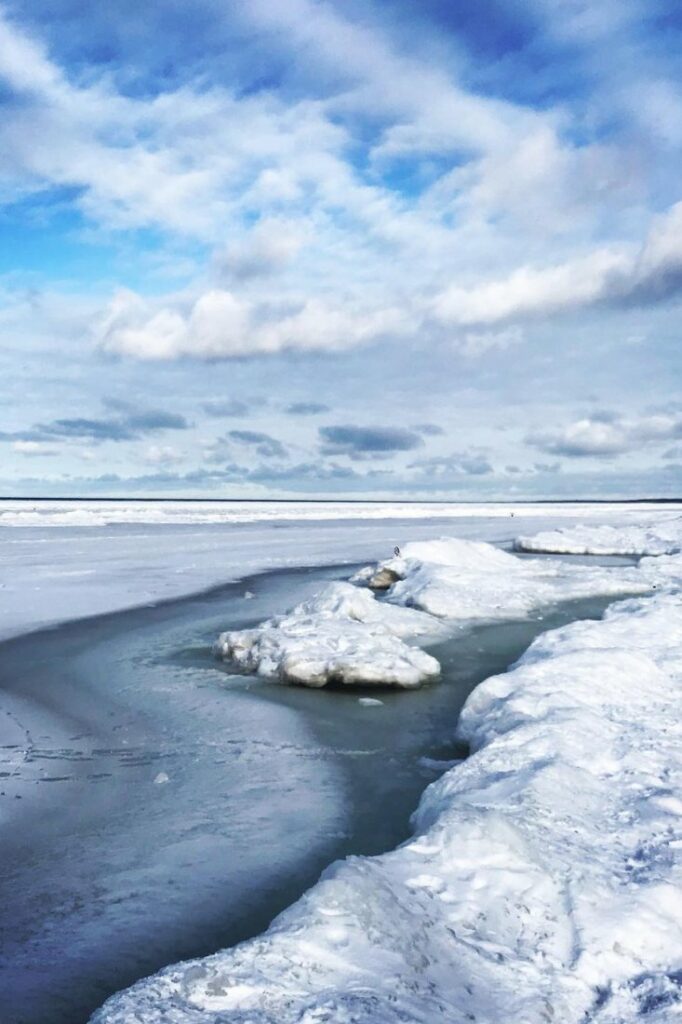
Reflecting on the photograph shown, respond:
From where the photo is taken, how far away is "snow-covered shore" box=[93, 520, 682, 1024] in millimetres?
3227

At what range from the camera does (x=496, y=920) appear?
13.0 feet

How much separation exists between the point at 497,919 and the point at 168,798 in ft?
10.1

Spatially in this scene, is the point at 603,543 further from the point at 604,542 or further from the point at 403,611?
the point at 403,611

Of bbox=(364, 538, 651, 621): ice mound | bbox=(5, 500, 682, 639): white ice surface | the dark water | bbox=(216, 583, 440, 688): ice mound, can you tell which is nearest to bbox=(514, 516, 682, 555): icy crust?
bbox=(5, 500, 682, 639): white ice surface

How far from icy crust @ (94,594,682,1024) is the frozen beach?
2cm

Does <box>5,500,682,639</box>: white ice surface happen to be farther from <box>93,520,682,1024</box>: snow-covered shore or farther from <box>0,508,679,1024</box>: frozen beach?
<box>93,520,682,1024</box>: snow-covered shore

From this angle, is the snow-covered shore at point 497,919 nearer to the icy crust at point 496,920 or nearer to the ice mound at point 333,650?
the icy crust at point 496,920

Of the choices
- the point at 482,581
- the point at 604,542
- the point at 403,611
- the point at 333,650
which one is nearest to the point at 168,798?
the point at 333,650

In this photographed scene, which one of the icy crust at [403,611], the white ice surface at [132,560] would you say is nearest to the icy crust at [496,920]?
the icy crust at [403,611]

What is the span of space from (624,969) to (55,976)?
2.72 m

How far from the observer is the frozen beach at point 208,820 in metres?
3.47

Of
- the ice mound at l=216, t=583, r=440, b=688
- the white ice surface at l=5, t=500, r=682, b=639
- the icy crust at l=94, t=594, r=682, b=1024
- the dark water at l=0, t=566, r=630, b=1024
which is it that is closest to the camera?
the icy crust at l=94, t=594, r=682, b=1024

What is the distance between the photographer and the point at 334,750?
7492mm

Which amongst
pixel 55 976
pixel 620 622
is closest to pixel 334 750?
pixel 55 976
